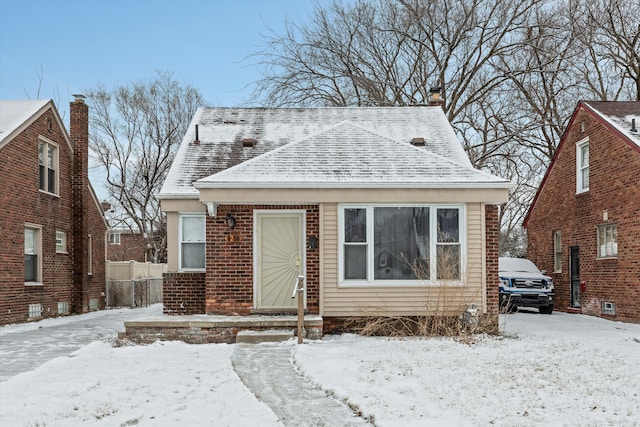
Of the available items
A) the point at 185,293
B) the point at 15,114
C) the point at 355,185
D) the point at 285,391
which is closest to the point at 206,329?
the point at 185,293

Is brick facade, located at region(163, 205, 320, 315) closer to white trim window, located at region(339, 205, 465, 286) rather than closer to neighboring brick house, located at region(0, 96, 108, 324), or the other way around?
white trim window, located at region(339, 205, 465, 286)

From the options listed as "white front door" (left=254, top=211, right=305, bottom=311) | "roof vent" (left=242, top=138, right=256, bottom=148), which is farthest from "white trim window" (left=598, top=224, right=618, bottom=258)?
"roof vent" (left=242, top=138, right=256, bottom=148)

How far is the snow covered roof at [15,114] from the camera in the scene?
1547 cm

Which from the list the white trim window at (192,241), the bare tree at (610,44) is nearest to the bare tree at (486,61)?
the bare tree at (610,44)

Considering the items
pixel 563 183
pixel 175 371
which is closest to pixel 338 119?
pixel 563 183

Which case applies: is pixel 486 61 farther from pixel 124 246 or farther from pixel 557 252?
pixel 124 246

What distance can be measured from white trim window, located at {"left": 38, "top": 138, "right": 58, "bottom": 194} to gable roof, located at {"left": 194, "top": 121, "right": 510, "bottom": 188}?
8.31 meters

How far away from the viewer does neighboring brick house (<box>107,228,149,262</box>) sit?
1845 inches

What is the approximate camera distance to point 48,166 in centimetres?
1817

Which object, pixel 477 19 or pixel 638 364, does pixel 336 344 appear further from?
pixel 477 19

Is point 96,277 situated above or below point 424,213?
below

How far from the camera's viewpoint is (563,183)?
18812mm

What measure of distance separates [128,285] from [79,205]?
4573 millimetres

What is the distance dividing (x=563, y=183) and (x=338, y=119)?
7.31m
